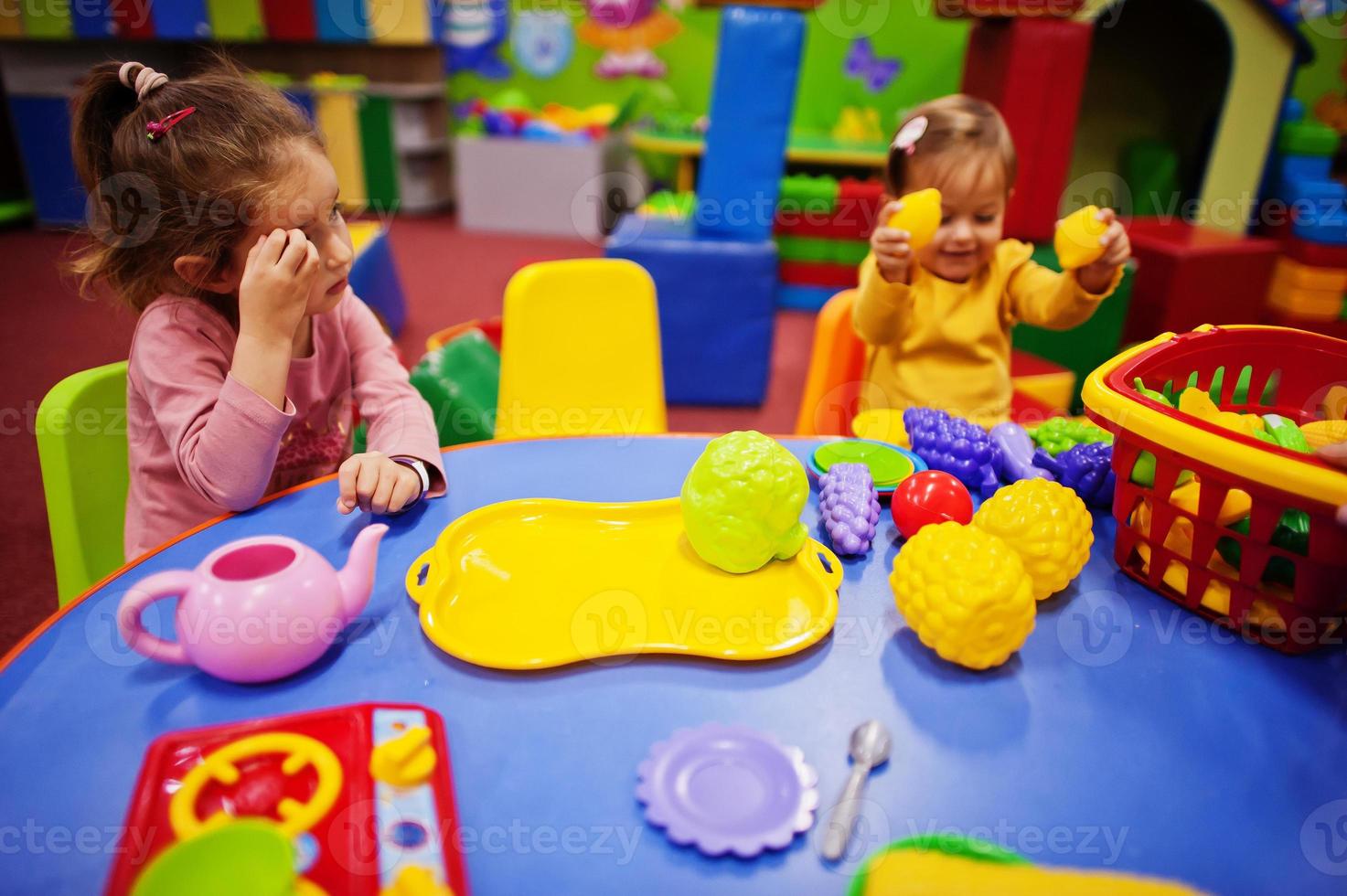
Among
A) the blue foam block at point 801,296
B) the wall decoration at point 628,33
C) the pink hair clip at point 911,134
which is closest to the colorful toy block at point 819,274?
the blue foam block at point 801,296

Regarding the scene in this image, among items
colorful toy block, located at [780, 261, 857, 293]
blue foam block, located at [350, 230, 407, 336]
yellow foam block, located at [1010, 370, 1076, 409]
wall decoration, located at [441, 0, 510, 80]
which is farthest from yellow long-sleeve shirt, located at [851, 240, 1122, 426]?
wall decoration, located at [441, 0, 510, 80]

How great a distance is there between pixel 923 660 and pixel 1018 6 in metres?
1.94

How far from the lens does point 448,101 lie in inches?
171

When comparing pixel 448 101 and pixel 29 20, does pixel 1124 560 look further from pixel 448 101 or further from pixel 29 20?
pixel 29 20

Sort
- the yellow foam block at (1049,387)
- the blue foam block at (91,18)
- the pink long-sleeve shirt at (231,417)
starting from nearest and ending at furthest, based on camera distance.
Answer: the pink long-sleeve shirt at (231,417) < the yellow foam block at (1049,387) < the blue foam block at (91,18)

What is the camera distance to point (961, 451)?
80cm

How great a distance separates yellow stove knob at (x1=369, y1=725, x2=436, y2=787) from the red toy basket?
1.75 feet

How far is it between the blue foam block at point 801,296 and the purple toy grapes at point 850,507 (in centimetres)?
243

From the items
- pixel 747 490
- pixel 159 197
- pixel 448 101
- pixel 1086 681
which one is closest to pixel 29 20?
pixel 448 101

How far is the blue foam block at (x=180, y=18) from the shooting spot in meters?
3.74

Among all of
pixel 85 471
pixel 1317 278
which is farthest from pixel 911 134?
pixel 1317 278

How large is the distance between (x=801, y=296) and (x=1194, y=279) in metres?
1.35
